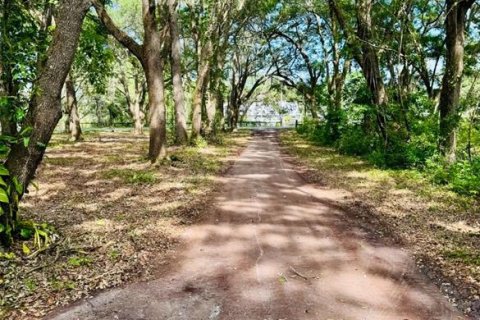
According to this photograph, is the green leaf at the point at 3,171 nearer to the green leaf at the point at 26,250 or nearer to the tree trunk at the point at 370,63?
the green leaf at the point at 26,250

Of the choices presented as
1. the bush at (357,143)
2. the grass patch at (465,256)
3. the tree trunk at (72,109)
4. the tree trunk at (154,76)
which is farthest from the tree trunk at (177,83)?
the grass patch at (465,256)

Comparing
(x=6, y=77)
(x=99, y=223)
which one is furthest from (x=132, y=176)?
(x=6, y=77)

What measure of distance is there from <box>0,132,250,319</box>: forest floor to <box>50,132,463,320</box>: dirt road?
38 cm

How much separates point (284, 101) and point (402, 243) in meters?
67.5

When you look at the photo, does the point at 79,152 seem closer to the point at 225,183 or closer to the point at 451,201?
the point at 225,183

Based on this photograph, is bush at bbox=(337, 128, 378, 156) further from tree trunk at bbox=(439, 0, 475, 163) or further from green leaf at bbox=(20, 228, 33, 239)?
green leaf at bbox=(20, 228, 33, 239)

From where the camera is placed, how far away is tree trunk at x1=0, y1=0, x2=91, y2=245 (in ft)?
18.6

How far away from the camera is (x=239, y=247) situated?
20.4 feet

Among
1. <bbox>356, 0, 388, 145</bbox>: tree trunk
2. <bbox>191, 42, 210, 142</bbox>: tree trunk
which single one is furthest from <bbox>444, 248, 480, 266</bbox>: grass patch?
<bbox>191, 42, 210, 142</bbox>: tree trunk

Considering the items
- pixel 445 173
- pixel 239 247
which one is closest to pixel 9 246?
pixel 239 247

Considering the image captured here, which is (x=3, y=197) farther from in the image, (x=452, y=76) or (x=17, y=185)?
(x=452, y=76)

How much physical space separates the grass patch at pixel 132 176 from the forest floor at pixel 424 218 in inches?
176

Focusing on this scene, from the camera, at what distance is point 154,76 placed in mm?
13242

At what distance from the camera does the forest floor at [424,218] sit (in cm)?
520
